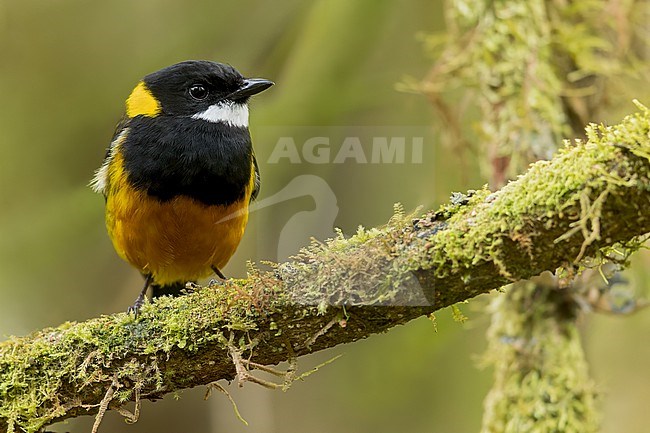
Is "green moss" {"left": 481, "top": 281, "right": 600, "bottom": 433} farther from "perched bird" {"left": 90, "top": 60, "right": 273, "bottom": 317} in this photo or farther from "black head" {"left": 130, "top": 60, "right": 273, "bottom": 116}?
"black head" {"left": 130, "top": 60, "right": 273, "bottom": 116}

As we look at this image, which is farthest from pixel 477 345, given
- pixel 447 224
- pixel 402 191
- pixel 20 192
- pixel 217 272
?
pixel 447 224

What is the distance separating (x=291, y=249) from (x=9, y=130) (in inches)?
83.4

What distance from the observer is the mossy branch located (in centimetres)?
137

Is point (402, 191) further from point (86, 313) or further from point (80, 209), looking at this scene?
point (86, 313)

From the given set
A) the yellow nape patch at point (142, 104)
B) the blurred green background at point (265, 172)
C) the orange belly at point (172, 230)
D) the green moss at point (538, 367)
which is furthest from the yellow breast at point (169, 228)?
the green moss at point (538, 367)

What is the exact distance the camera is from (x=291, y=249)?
2.71 meters

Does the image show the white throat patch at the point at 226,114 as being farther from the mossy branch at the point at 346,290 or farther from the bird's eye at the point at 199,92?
the mossy branch at the point at 346,290

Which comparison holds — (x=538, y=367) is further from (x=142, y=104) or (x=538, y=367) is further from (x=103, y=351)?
(x=142, y=104)

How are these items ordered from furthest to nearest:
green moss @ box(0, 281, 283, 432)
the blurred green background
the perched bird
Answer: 1. the blurred green background
2. the perched bird
3. green moss @ box(0, 281, 283, 432)

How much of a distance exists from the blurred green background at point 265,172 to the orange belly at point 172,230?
1.70 ft

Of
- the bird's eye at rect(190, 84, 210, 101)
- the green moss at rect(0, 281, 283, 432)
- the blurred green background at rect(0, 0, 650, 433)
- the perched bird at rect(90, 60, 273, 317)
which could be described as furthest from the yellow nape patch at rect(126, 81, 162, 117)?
the green moss at rect(0, 281, 283, 432)

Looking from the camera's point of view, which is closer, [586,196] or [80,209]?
[586,196]

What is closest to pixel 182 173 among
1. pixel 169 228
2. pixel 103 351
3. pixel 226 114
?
pixel 169 228

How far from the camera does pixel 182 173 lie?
8.47ft
